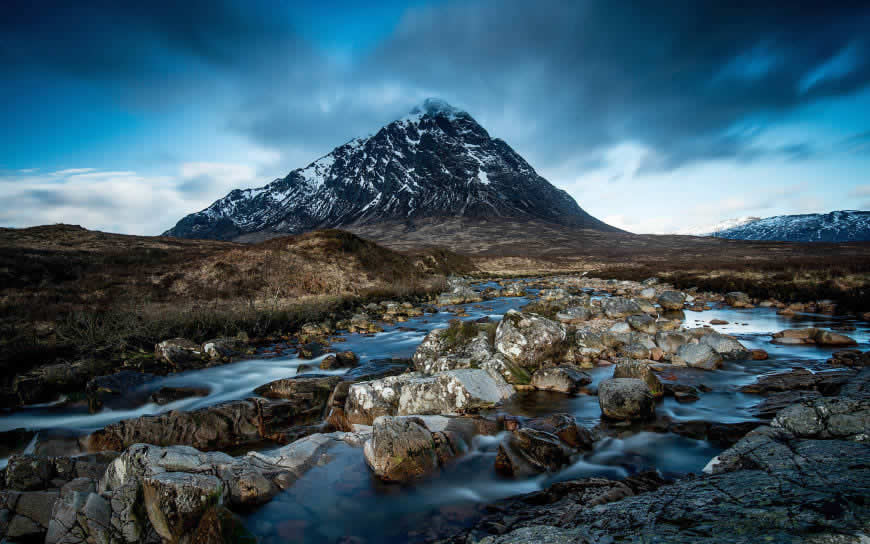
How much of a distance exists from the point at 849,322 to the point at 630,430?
1739cm

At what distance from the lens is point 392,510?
5.66 metres

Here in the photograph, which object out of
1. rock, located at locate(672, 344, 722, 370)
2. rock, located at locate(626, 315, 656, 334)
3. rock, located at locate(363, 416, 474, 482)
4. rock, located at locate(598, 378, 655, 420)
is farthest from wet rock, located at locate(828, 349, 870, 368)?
rock, located at locate(363, 416, 474, 482)

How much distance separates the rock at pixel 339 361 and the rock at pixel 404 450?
6.95m

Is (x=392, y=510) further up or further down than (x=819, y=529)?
further down

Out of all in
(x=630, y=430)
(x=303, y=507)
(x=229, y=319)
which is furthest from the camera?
(x=229, y=319)

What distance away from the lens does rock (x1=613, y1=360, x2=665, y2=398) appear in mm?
9211

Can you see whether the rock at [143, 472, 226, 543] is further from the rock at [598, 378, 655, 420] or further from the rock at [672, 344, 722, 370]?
the rock at [672, 344, 722, 370]

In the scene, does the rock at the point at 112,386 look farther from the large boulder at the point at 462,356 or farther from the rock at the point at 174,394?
the large boulder at the point at 462,356

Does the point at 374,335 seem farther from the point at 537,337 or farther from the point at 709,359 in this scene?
the point at 709,359

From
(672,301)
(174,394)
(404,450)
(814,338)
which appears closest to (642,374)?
(404,450)

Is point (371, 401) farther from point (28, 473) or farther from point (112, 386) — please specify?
point (112, 386)

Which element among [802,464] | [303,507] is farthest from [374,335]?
[802,464]

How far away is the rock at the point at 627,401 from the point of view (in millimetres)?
7996

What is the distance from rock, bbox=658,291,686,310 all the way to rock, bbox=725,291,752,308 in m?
2.83
